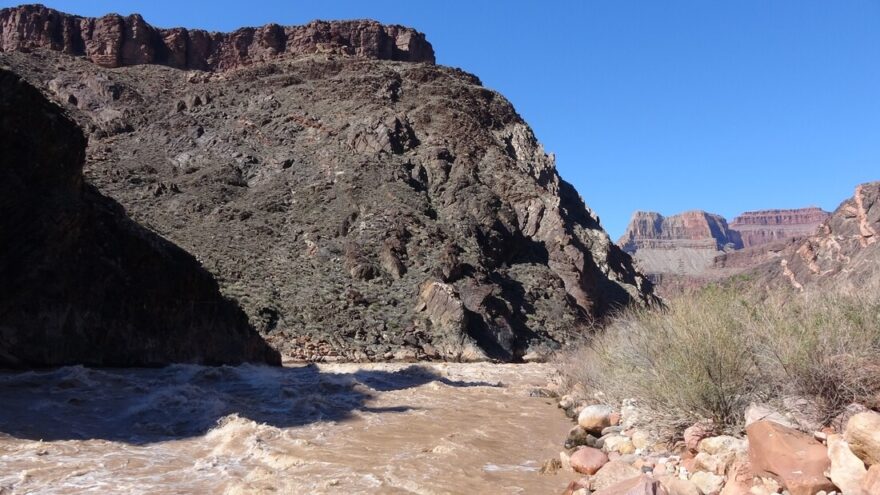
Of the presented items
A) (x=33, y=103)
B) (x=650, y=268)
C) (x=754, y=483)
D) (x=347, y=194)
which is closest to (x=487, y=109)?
(x=347, y=194)

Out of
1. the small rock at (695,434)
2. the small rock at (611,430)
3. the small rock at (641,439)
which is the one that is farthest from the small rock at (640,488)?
the small rock at (611,430)

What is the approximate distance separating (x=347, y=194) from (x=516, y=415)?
24.5 meters

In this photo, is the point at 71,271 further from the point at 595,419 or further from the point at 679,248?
the point at 679,248

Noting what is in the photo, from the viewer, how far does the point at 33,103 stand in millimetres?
13703

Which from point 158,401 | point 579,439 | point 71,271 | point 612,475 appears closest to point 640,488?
point 612,475

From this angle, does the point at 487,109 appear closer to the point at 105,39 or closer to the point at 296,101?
the point at 296,101

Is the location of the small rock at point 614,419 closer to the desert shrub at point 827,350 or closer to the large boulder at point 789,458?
the desert shrub at point 827,350

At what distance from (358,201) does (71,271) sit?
2121cm

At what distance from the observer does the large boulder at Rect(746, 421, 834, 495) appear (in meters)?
4.21

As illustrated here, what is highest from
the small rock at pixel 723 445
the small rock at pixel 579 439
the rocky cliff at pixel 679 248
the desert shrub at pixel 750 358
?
the rocky cliff at pixel 679 248

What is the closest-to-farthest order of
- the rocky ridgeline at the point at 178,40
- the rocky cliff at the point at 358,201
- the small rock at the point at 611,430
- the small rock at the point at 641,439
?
the small rock at the point at 641,439, the small rock at the point at 611,430, the rocky cliff at the point at 358,201, the rocky ridgeline at the point at 178,40

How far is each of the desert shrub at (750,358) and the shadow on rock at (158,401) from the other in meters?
5.63

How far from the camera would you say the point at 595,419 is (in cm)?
855

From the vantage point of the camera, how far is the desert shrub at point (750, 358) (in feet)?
17.3
